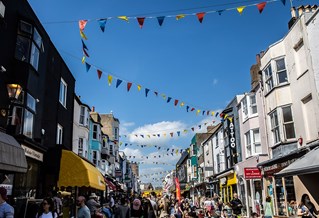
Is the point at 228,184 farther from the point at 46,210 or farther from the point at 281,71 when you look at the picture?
the point at 46,210

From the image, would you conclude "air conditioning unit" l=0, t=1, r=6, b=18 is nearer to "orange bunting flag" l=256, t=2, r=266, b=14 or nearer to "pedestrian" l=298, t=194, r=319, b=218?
"orange bunting flag" l=256, t=2, r=266, b=14

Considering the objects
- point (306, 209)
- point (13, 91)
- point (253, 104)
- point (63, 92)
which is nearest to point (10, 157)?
point (13, 91)

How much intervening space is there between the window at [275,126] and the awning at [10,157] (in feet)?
46.9

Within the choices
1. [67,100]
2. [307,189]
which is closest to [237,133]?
[307,189]

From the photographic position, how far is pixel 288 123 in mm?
18000

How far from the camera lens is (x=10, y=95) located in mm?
11734

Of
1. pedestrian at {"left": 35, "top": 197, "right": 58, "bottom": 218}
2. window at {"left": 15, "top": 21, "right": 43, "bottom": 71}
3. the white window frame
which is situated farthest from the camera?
the white window frame

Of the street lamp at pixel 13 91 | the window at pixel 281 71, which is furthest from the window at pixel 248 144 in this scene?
the street lamp at pixel 13 91

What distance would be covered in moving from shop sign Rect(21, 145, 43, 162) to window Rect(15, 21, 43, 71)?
3.49m

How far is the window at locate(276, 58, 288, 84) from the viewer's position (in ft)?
61.8

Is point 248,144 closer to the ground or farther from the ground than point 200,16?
closer to the ground

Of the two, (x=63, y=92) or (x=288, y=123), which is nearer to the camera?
(x=288, y=123)

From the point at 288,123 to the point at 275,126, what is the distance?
1.37 meters

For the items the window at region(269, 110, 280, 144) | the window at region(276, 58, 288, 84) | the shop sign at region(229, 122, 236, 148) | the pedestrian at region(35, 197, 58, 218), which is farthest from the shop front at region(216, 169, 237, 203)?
the pedestrian at region(35, 197, 58, 218)
